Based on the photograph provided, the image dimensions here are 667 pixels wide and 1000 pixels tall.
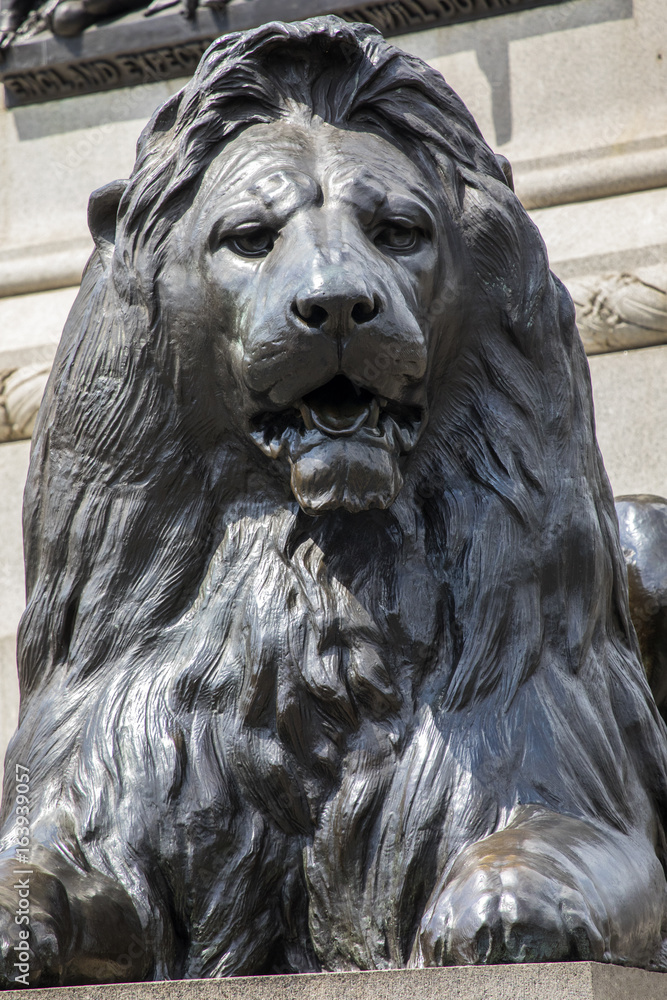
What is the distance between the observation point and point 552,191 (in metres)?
3.90

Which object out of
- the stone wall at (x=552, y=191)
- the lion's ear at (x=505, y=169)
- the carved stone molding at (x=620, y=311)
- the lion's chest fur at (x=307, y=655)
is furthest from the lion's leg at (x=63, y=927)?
the carved stone molding at (x=620, y=311)

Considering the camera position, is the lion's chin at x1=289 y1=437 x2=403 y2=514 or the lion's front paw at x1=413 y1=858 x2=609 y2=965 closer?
the lion's front paw at x1=413 y1=858 x2=609 y2=965

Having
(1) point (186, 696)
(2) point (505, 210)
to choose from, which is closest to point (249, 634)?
(1) point (186, 696)

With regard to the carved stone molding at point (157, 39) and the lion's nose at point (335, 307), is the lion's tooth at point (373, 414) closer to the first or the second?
the lion's nose at point (335, 307)

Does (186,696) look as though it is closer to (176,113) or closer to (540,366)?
(540,366)

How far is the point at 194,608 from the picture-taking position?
1.98 meters

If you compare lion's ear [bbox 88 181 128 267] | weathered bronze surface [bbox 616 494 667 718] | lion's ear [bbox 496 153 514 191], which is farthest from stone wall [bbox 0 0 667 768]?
lion's ear [bbox 88 181 128 267]

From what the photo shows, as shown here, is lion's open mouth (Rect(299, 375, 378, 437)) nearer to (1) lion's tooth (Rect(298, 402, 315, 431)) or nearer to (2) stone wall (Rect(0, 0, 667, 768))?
(1) lion's tooth (Rect(298, 402, 315, 431))

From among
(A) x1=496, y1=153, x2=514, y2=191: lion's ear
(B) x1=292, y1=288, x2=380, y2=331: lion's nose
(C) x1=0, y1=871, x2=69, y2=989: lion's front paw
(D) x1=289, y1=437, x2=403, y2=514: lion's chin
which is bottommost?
(C) x1=0, y1=871, x2=69, y2=989: lion's front paw

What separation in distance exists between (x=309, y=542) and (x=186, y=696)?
0.82ft

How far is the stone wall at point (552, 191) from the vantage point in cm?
371

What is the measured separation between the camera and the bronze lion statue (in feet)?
5.88

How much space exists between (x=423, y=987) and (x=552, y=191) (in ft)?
9.12

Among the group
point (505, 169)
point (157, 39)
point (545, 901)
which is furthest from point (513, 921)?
point (157, 39)
